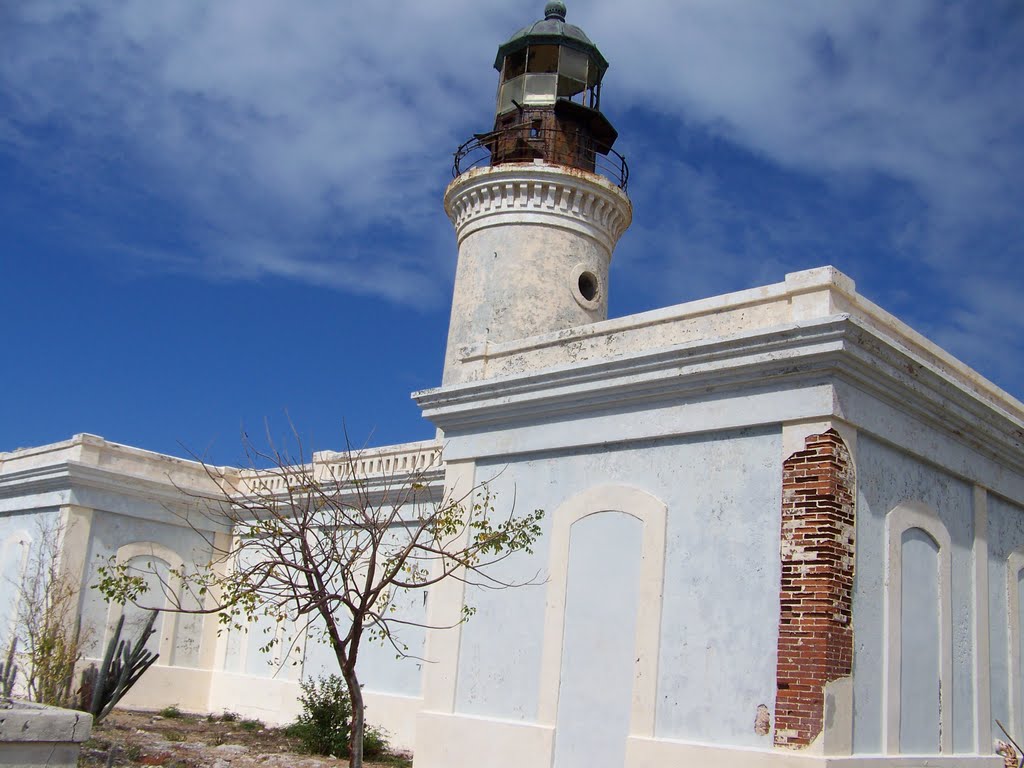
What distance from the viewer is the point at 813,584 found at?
8.40 m

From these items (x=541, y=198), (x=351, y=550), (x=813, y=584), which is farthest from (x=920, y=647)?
(x=541, y=198)

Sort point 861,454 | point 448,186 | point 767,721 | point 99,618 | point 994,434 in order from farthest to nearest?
point 448,186 → point 99,618 → point 994,434 → point 861,454 → point 767,721

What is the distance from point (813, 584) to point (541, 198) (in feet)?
36.7

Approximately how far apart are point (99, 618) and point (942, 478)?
14.0m

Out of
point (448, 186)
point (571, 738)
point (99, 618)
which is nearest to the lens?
point (571, 738)

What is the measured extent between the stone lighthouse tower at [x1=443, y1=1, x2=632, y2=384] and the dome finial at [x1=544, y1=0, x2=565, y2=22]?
1.81 feet

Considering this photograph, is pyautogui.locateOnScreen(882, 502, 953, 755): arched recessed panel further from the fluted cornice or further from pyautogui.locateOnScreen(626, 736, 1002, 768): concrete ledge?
the fluted cornice

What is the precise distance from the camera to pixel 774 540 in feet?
29.0

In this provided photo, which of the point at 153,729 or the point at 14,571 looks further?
the point at 14,571

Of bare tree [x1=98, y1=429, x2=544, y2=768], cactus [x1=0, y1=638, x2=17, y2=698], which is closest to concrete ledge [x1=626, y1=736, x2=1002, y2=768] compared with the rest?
bare tree [x1=98, y1=429, x2=544, y2=768]

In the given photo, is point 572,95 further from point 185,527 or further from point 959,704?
point 959,704

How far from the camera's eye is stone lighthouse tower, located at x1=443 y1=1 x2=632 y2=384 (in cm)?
1780

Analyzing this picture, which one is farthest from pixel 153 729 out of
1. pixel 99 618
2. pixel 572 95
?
pixel 572 95

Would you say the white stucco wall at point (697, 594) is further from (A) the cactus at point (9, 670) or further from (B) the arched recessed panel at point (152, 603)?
(B) the arched recessed panel at point (152, 603)
